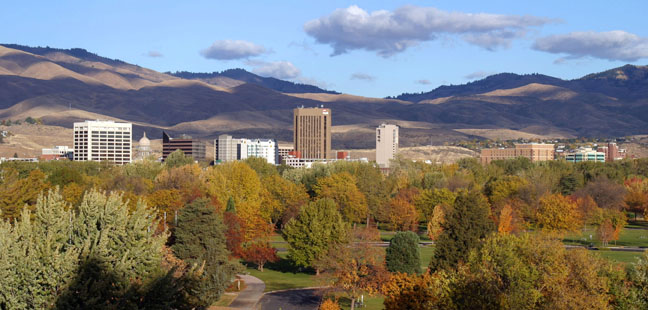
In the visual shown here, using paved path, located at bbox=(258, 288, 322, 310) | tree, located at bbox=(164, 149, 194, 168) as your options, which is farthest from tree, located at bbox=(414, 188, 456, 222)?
tree, located at bbox=(164, 149, 194, 168)

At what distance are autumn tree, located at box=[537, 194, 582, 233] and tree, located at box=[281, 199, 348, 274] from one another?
3143 centimetres

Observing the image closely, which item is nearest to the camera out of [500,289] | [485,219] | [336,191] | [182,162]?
[500,289]

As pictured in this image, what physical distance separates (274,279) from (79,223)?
4033 centimetres

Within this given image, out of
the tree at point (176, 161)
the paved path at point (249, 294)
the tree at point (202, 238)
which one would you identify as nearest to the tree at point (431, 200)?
the paved path at point (249, 294)

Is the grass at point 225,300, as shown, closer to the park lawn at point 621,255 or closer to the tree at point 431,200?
the park lawn at point 621,255

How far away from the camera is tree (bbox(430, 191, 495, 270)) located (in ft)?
209

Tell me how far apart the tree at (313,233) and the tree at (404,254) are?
740 centimetres

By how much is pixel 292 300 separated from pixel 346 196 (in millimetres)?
56720

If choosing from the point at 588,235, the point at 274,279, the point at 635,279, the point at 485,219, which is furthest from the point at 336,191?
the point at 635,279

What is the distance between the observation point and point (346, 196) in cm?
12244

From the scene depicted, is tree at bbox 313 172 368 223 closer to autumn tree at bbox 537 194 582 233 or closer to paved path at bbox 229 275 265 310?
autumn tree at bbox 537 194 582 233

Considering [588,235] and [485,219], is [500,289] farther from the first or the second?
[588,235]

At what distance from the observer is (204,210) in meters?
72.9

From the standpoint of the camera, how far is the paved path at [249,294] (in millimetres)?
63156
